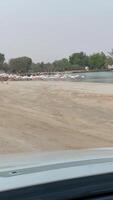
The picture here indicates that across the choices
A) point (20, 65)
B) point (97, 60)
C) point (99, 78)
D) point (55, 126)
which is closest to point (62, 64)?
point (97, 60)

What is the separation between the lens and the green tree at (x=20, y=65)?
118 m

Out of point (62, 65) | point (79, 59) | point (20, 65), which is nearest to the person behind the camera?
point (20, 65)

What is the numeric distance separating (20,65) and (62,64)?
17109 mm

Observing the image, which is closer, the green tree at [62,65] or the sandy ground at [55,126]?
the sandy ground at [55,126]

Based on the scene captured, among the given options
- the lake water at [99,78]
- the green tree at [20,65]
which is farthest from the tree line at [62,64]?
the lake water at [99,78]

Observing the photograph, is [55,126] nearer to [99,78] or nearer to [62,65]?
[99,78]

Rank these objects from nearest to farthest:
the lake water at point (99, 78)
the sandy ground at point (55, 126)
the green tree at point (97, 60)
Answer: the sandy ground at point (55, 126) < the lake water at point (99, 78) < the green tree at point (97, 60)

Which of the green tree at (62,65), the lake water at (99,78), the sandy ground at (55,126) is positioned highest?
the sandy ground at (55,126)

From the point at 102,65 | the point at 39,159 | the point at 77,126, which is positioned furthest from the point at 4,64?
the point at 39,159

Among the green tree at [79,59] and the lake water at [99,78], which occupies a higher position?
the green tree at [79,59]

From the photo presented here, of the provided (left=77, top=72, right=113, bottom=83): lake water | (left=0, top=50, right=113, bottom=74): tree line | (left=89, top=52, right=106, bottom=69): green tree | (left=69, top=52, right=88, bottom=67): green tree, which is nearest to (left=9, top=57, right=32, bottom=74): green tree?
(left=0, top=50, right=113, bottom=74): tree line

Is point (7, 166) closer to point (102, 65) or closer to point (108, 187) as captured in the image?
point (108, 187)

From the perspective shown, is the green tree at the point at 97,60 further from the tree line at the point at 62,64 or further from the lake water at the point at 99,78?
the lake water at the point at 99,78

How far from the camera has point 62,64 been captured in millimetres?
133875
